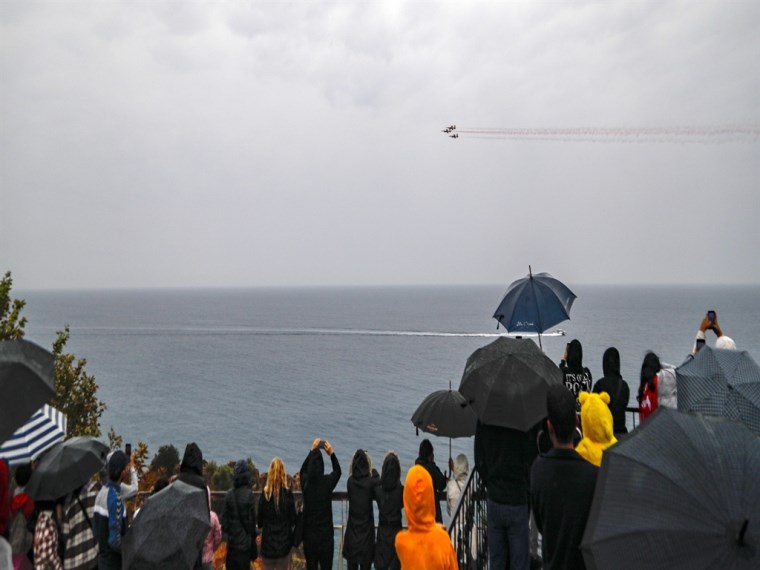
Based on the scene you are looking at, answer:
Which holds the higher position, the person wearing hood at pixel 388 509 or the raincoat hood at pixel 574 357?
the raincoat hood at pixel 574 357

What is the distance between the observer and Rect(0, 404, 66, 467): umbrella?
556 centimetres

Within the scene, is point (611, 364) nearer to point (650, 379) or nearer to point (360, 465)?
point (650, 379)

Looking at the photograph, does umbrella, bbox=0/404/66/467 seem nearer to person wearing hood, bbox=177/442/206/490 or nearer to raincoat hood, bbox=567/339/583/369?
person wearing hood, bbox=177/442/206/490

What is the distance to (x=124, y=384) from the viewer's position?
323 ft

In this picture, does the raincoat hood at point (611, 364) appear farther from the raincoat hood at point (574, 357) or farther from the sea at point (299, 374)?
the sea at point (299, 374)

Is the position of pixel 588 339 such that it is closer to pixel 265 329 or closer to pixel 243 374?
pixel 243 374

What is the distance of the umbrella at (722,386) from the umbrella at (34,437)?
6.05 metres

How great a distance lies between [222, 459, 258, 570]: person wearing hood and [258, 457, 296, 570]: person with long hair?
0.86 ft

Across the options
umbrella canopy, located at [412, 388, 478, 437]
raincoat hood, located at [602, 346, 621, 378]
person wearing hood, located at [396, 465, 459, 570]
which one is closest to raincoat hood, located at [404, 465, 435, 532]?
person wearing hood, located at [396, 465, 459, 570]

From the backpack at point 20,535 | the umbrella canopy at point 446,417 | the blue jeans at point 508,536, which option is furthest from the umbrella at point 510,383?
the backpack at point 20,535

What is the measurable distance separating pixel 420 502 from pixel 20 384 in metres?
3.72

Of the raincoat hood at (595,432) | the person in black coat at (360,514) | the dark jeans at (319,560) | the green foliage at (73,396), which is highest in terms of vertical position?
the raincoat hood at (595,432)

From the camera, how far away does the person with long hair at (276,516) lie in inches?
273

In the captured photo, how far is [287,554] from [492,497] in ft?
10.0
